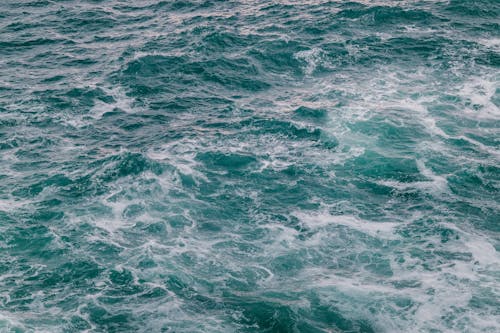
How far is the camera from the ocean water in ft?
199

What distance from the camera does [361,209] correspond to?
72.8 meters

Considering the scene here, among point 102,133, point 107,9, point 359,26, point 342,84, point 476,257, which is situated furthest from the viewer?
point 107,9

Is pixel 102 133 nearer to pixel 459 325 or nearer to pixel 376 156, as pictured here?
pixel 376 156

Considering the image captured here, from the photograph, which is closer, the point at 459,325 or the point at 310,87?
the point at 459,325

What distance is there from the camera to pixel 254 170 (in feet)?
262

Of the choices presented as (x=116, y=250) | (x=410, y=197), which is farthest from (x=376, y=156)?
(x=116, y=250)

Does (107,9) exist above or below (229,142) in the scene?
above

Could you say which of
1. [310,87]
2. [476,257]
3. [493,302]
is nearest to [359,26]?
[310,87]

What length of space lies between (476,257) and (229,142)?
1509 inches

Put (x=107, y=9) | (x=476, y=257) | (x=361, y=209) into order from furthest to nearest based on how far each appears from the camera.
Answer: (x=107, y=9)
(x=361, y=209)
(x=476, y=257)

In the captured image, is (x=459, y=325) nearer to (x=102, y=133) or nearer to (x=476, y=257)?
(x=476, y=257)

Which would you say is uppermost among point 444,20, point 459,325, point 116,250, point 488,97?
point 444,20

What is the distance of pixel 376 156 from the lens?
8106 cm

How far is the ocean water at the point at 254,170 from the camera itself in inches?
2386
